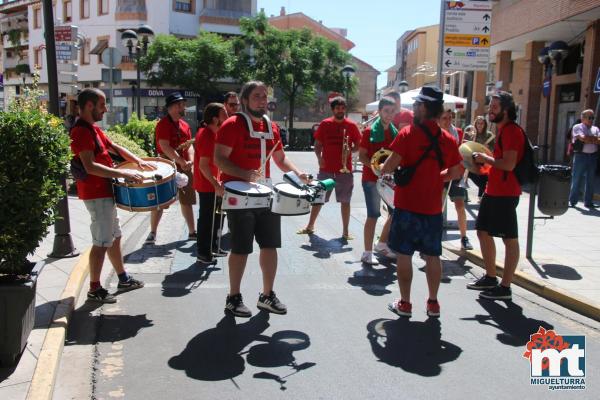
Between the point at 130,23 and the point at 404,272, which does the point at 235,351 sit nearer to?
the point at 404,272

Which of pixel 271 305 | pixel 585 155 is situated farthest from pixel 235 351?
pixel 585 155

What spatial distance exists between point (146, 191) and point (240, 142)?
1114 mm

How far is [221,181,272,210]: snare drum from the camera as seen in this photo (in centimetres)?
480

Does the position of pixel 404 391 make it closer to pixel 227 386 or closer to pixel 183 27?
pixel 227 386

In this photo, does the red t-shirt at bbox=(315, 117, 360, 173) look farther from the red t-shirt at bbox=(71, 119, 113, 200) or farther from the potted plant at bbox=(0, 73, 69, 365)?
the potted plant at bbox=(0, 73, 69, 365)

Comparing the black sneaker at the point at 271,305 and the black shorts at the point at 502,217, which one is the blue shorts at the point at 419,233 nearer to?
the black shorts at the point at 502,217

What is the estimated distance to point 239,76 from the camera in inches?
1570

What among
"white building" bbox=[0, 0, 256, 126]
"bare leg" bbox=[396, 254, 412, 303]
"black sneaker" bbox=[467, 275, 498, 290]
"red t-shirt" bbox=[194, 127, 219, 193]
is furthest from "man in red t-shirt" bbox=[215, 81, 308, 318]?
"white building" bbox=[0, 0, 256, 126]

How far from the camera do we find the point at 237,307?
513 cm

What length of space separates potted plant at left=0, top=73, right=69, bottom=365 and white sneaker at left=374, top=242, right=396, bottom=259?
4.22 meters

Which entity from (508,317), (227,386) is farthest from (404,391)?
(508,317)

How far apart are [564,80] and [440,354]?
66.5 ft

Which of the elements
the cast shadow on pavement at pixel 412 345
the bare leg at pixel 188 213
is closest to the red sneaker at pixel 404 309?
the cast shadow on pavement at pixel 412 345

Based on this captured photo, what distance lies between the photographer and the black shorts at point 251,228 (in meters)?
4.92
